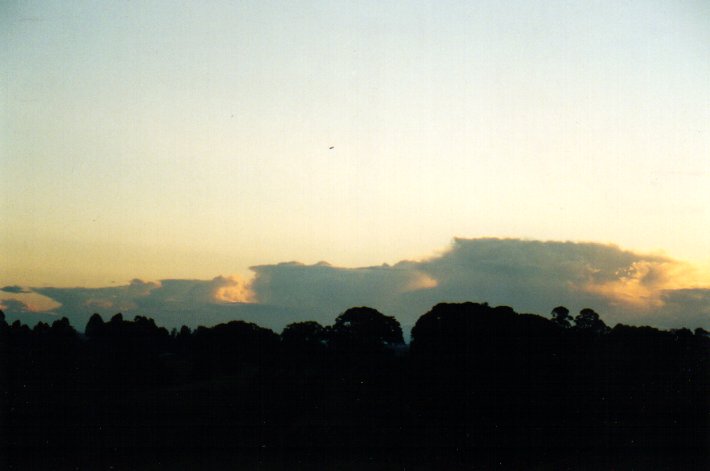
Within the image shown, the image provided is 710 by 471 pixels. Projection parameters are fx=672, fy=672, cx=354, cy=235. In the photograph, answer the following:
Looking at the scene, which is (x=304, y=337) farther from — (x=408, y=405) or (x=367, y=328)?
(x=408, y=405)

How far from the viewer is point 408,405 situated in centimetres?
2469

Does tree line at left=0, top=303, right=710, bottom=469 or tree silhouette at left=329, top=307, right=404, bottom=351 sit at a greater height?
tree silhouette at left=329, top=307, right=404, bottom=351

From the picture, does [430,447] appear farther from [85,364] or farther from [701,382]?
[85,364]

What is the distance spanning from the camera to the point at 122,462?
20.8 metres

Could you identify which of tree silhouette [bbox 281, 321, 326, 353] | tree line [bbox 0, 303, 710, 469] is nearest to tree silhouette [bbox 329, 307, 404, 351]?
tree silhouette [bbox 281, 321, 326, 353]

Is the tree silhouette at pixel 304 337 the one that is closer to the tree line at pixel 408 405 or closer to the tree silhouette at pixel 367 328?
the tree silhouette at pixel 367 328

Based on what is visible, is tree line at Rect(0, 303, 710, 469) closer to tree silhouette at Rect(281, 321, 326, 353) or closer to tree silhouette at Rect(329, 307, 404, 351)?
tree silhouette at Rect(281, 321, 326, 353)

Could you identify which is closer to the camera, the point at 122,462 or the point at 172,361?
the point at 122,462

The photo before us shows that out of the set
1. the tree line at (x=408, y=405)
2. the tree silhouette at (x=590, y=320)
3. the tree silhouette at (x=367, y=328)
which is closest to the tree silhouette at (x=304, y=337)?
the tree silhouette at (x=367, y=328)

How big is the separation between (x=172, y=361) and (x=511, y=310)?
22411 millimetres

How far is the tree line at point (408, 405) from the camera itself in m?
21.7

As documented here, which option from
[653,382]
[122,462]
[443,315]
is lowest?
[122,462]

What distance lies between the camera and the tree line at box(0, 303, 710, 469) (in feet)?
71.1

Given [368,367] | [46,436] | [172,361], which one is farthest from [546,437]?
[172,361]
